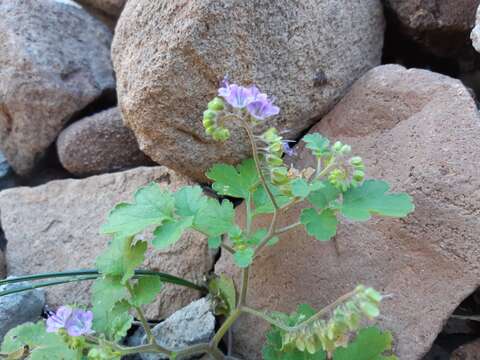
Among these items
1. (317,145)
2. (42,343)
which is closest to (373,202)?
(317,145)

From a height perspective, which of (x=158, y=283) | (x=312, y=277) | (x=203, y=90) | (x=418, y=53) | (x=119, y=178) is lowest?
(x=119, y=178)

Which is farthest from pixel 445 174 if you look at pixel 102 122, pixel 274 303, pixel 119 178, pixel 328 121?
pixel 102 122

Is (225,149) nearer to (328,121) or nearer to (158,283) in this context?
(328,121)

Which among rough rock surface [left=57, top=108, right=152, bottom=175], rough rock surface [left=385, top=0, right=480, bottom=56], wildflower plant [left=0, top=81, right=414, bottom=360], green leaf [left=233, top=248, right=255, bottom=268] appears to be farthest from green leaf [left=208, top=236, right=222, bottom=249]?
rough rock surface [left=385, top=0, right=480, bottom=56]

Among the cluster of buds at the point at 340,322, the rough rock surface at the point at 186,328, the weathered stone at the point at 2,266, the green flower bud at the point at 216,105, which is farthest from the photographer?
the weathered stone at the point at 2,266

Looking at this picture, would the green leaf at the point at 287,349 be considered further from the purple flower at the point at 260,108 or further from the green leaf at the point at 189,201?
the purple flower at the point at 260,108

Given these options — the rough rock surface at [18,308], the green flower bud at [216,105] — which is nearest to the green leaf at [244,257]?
the green flower bud at [216,105]

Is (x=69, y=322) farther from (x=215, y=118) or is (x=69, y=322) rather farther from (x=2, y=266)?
(x=2, y=266)
